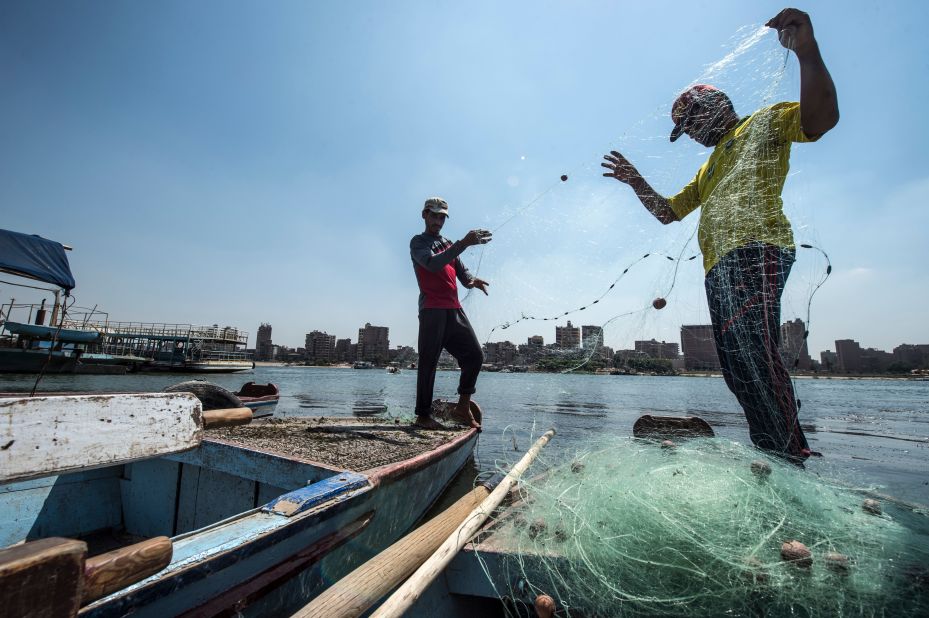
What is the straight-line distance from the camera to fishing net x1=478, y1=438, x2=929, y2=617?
172cm

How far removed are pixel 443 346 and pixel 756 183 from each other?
356 cm

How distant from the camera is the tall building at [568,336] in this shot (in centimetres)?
615

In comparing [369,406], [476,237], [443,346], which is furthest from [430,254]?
[369,406]

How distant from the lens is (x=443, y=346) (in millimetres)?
5188

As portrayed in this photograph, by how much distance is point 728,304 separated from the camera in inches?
122

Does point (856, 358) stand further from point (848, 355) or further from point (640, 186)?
point (640, 186)

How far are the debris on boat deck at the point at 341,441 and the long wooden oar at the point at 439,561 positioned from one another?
950 mm

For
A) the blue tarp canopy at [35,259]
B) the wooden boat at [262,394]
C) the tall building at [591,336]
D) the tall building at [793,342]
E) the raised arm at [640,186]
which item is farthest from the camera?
the wooden boat at [262,394]

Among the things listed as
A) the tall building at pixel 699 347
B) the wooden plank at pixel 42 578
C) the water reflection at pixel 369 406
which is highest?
the tall building at pixel 699 347

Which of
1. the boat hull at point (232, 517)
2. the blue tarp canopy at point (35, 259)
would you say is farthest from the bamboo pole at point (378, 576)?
the blue tarp canopy at point (35, 259)

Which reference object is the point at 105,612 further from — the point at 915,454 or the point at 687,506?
the point at 915,454

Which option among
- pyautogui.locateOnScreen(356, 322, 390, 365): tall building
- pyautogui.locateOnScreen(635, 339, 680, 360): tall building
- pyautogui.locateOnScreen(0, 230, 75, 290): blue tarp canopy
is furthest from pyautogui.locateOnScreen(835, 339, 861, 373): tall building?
pyautogui.locateOnScreen(356, 322, 390, 365): tall building

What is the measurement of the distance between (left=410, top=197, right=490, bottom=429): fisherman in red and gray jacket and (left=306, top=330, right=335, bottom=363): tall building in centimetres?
10946

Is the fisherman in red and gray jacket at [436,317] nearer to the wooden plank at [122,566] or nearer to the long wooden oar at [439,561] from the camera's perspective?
the long wooden oar at [439,561]
